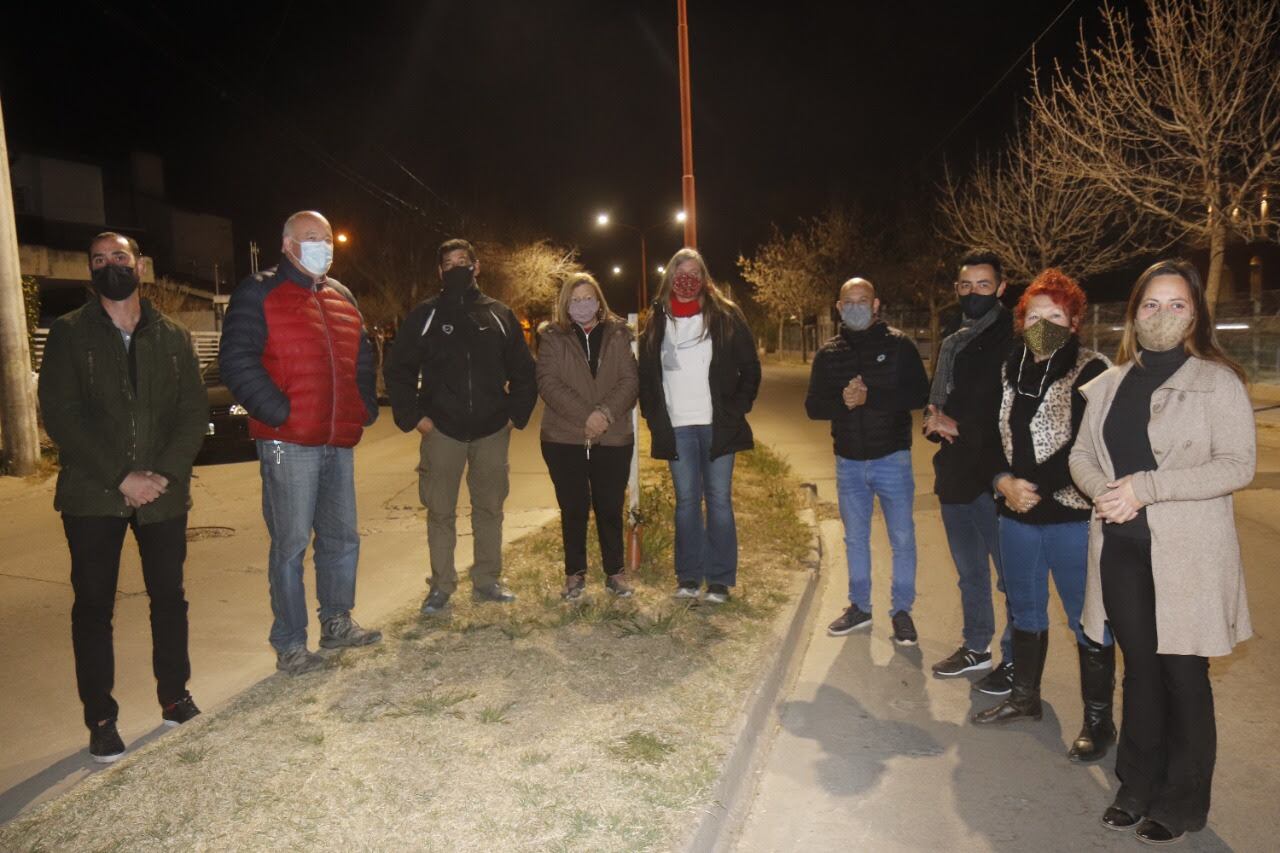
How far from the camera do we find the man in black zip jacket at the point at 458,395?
546 centimetres

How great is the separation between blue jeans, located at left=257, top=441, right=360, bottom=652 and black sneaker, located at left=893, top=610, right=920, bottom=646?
3142 millimetres

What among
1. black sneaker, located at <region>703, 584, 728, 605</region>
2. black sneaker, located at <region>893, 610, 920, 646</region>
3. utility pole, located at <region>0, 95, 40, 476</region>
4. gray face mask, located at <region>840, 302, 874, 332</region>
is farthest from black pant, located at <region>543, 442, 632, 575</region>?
utility pole, located at <region>0, 95, 40, 476</region>

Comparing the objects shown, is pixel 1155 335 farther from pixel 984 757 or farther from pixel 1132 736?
pixel 984 757

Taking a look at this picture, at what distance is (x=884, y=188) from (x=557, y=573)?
3658 centimetres

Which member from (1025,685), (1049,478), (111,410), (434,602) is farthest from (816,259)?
(111,410)

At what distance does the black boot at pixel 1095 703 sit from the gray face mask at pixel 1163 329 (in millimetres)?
1330

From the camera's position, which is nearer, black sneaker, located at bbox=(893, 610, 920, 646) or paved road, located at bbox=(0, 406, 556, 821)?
paved road, located at bbox=(0, 406, 556, 821)

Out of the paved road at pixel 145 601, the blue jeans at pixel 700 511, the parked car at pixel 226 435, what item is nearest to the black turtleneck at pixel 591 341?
the blue jeans at pixel 700 511

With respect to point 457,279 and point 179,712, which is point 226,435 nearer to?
point 457,279

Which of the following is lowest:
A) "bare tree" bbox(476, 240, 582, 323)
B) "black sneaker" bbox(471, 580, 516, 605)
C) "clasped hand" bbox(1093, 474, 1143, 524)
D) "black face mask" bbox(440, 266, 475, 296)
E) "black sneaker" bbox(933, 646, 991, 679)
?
"black sneaker" bbox(933, 646, 991, 679)

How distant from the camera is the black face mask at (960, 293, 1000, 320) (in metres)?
4.54

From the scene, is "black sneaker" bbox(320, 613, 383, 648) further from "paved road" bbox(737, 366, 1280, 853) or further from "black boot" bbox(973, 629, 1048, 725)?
"black boot" bbox(973, 629, 1048, 725)

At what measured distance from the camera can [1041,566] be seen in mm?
4102

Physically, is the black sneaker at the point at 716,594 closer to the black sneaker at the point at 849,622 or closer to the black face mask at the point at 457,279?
the black sneaker at the point at 849,622
